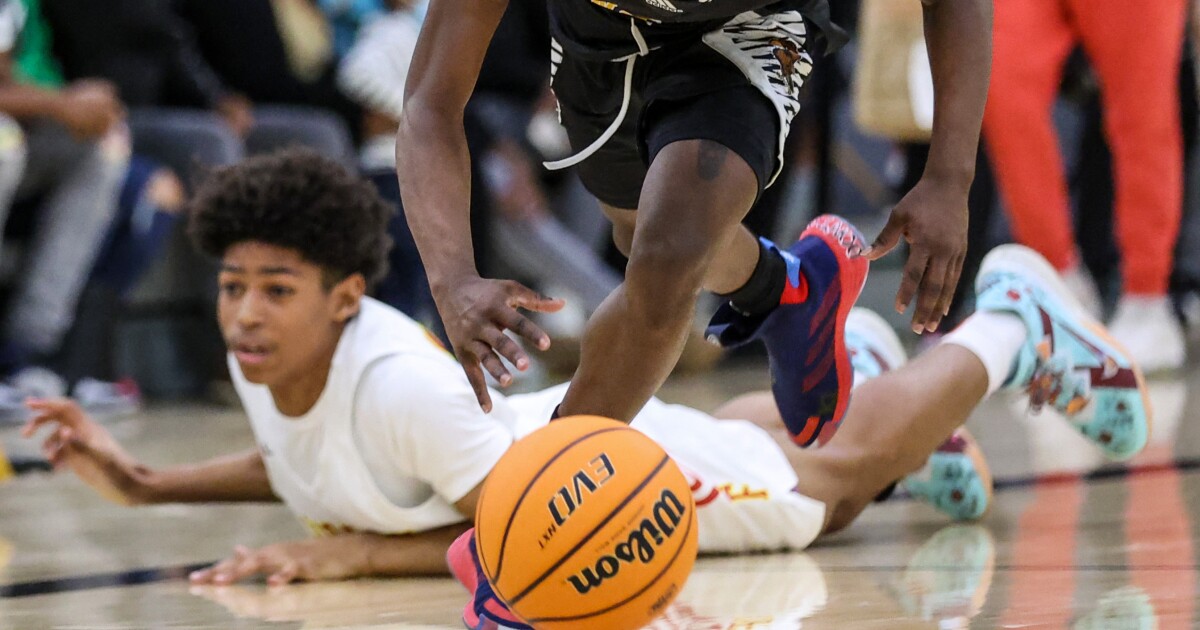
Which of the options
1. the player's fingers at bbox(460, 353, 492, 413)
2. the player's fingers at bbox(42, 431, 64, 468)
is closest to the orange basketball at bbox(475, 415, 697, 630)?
the player's fingers at bbox(460, 353, 492, 413)

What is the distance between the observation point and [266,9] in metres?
6.49

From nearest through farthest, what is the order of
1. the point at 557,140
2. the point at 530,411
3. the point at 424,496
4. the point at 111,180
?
the point at 424,496
the point at 530,411
the point at 111,180
the point at 557,140

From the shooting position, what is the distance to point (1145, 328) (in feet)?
17.3

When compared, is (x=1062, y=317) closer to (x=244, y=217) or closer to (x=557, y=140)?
(x=244, y=217)

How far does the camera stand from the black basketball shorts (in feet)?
6.98

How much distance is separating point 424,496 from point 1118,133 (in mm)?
3264

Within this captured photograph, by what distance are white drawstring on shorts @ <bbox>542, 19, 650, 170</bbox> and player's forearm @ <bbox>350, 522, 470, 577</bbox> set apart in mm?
737

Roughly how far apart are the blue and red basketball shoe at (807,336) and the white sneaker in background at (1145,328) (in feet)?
9.59

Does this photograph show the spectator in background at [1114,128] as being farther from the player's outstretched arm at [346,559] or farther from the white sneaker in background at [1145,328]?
the player's outstretched arm at [346,559]

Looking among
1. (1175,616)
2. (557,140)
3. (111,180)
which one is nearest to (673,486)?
(1175,616)

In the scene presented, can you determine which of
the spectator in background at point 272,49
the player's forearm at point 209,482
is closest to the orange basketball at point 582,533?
the player's forearm at point 209,482

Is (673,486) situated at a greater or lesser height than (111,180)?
greater

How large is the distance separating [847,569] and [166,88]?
4588 millimetres

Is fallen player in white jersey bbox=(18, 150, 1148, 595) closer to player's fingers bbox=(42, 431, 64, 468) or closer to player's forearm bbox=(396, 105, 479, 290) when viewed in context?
player's fingers bbox=(42, 431, 64, 468)
